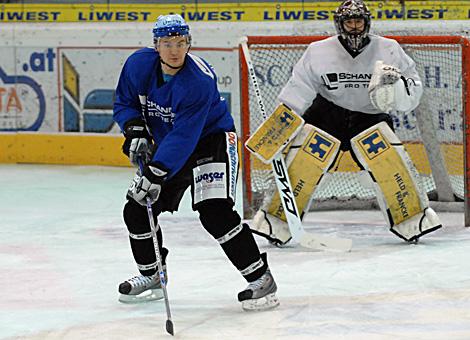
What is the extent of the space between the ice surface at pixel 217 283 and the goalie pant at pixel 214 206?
19cm

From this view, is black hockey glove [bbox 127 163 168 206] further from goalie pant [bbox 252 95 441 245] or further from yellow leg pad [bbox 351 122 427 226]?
yellow leg pad [bbox 351 122 427 226]

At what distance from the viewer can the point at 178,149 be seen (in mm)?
3668

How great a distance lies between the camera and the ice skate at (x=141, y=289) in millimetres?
4055

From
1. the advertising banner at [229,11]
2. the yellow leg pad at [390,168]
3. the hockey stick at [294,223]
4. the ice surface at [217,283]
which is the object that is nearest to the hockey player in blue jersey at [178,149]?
the ice surface at [217,283]

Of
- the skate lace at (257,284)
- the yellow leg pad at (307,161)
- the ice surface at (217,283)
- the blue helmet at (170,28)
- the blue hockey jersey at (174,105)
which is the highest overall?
the blue helmet at (170,28)

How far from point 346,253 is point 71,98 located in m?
3.34

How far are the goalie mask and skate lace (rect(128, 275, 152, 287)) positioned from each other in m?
1.56

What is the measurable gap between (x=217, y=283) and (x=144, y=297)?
368mm

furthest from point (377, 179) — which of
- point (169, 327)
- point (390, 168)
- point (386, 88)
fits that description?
point (169, 327)

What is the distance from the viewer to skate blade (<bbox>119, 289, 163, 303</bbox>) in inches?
160

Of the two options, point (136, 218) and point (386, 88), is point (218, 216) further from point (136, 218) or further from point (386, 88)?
point (386, 88)

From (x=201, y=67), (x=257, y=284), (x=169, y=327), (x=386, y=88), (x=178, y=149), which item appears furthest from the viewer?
(x=386, y=88)

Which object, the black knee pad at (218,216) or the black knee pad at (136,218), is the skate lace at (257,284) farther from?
the black knee pad at (136,218)

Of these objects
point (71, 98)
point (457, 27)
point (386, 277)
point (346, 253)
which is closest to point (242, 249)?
point (386, 277)
